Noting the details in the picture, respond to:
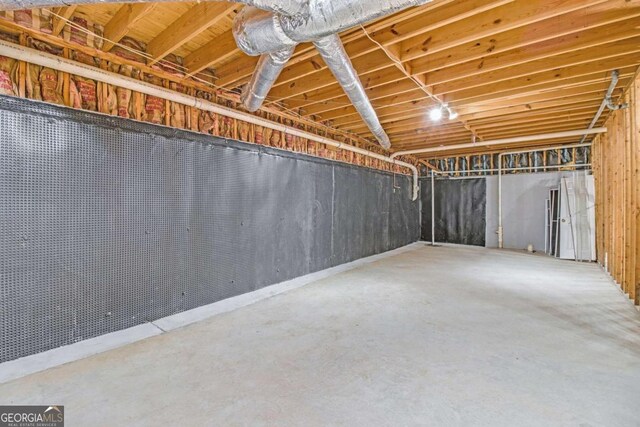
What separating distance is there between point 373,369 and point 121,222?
247 cm

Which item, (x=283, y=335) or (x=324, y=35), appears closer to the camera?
(x=324, y=35)

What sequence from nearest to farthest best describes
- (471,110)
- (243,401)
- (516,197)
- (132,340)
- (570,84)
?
(243,401) → (132,340) → (570,84) → (471,110) → (516,197)

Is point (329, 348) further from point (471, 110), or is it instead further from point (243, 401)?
point (471, 110)

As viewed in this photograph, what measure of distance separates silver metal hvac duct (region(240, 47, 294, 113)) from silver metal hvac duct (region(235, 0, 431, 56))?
9.5 inches

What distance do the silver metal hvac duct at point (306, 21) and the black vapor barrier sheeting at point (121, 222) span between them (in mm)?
1470

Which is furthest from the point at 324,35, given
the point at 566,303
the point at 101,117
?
the point at 566,303

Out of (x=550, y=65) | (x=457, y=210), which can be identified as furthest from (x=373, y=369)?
(x=457, y=210)

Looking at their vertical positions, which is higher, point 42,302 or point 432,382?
point 42,302

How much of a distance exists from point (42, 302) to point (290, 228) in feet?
9.14

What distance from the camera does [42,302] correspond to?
2.22 m

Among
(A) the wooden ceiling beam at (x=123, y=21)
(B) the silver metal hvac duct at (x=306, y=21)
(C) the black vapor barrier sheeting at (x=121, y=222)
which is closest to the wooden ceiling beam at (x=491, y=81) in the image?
(C) the black vapor barrier sheeting at (x=121, y=222)

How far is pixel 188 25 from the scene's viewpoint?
2.32 metres

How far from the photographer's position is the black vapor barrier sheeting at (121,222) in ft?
7.02

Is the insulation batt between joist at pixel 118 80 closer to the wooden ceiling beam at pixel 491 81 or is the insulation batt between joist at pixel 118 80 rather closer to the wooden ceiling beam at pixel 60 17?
the wooden ceiling beam at pixel 60 17
